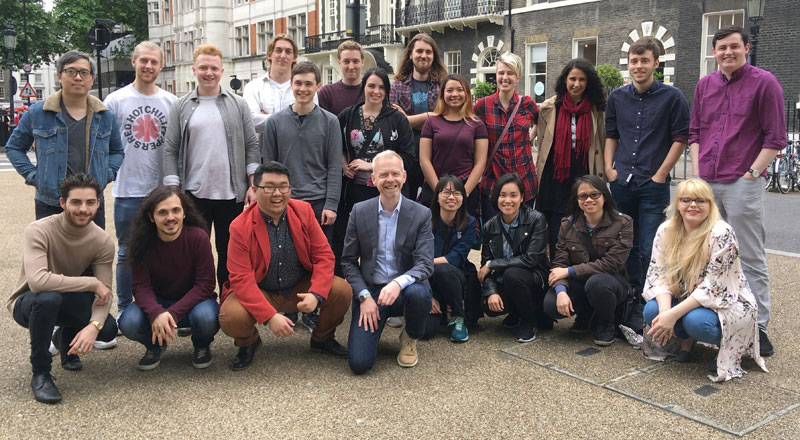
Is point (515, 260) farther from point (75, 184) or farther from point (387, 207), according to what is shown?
point (75, 184)

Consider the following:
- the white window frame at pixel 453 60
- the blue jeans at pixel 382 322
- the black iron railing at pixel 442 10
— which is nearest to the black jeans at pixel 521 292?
the blue jeans at pixel 382 322

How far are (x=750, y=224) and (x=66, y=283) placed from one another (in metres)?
4.21

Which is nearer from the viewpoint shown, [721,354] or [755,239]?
[721,354]

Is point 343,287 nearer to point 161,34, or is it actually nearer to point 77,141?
point 77,141

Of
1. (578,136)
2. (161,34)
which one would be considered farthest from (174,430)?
(161,34)

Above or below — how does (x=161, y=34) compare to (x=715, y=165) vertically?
above

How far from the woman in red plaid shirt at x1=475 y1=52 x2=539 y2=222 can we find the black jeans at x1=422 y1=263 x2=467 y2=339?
862 millimetres

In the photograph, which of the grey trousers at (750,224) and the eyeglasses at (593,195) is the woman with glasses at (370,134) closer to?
the eyeglasses at (593,195)

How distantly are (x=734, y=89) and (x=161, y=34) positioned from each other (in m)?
56.2

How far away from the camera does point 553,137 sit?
5.55 metres

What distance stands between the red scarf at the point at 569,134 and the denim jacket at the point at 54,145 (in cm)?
327

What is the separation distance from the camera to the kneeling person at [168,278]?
4.12 metres

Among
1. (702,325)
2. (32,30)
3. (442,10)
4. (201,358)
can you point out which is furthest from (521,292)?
(32,30)

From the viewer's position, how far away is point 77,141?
4574mm
